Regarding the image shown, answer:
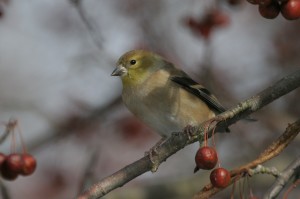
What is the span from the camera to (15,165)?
154 inches

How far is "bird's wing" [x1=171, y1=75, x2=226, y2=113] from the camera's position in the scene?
5160 millimetres

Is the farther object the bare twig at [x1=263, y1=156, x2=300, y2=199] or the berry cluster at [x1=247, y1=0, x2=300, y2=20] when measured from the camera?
the bare twig at [x1=263, y1=156, x2=300, y2=199]

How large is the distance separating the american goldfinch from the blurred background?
0.45m

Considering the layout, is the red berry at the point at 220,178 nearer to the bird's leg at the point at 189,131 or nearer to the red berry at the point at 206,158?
the red berry at the point at 206,158

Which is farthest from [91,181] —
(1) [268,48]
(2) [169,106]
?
(1) [268,48]

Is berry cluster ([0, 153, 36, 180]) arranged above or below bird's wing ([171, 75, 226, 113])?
below

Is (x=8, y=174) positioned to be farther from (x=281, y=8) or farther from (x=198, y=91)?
(x=281, y=8)

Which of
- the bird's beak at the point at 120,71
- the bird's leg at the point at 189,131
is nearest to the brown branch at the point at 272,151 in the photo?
Result: the bird's leg at the point at 189,131

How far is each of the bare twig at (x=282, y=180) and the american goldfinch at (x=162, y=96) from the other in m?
1.84

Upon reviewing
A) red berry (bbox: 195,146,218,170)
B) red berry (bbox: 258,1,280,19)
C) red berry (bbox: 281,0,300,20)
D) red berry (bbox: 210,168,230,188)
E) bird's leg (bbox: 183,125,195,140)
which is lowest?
red berry (bbox: 210,168,230,188)

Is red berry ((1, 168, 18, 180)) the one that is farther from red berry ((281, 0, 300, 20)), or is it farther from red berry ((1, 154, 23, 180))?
red berry ((281, 0, 300, 20))

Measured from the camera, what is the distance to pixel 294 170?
3074 millimetres

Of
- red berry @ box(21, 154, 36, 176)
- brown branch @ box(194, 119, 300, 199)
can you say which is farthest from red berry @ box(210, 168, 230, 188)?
red berry @ box(21, 154, 36, 176)

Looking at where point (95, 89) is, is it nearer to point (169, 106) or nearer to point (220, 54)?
Answer: point (220, 54)
